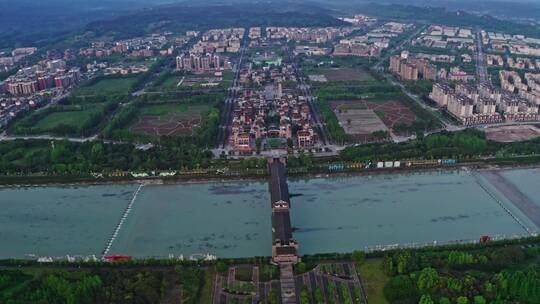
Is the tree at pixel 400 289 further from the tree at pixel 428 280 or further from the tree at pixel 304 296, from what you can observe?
the tree at pixel 304 296

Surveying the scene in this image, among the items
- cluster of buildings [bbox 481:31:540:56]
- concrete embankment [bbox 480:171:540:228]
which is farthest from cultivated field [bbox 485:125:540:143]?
cluster of buildings [bbox 481:31:540:56]

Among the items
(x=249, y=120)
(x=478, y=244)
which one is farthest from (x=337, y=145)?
(x=478, y=244)

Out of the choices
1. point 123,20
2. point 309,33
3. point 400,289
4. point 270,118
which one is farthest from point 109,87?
point 123,20

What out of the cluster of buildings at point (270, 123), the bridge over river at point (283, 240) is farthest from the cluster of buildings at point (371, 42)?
the bridge over river at point (283, 240)

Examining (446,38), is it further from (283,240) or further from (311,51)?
(283,240)

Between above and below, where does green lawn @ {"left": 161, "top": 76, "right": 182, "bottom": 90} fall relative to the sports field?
above

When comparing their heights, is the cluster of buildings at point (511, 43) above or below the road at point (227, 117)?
above

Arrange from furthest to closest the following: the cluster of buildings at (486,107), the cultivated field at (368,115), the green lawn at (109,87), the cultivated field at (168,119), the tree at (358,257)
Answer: the green lawn at (109,87) < the cluster of buildings at (486,107) < the cultivated field at (168,119) < the cultivated field at (368,115) < the tree at (358,257)

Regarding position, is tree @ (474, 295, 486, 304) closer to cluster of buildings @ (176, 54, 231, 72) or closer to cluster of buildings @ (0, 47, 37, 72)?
cluster of buildings @ (176, 54, 231, 72)
